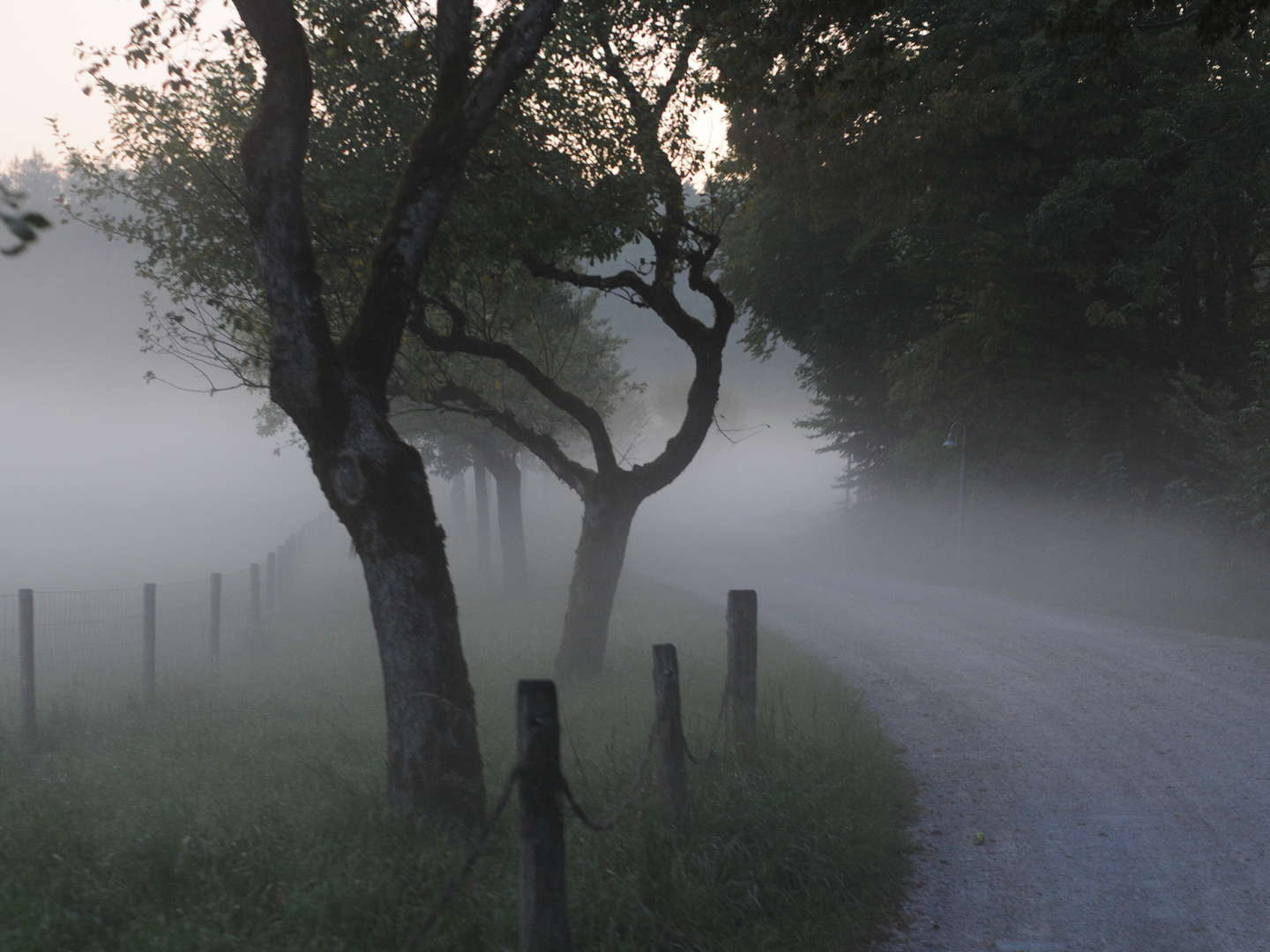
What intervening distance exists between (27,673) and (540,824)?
9260mm

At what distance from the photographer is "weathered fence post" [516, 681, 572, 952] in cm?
430

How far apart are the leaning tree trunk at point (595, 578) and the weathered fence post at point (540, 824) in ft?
29.6

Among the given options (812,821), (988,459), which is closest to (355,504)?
(812,821)

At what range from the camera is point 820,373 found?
32500 mm

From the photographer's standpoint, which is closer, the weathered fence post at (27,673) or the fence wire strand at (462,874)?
the fence wire strand at (462,874)

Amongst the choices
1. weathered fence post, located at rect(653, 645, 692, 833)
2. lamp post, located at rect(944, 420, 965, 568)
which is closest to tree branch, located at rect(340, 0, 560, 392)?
weathered fence post, located at rect(653, 645, 692, 833)

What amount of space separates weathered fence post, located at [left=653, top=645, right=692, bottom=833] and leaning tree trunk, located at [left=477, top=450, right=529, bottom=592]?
65.2 ft

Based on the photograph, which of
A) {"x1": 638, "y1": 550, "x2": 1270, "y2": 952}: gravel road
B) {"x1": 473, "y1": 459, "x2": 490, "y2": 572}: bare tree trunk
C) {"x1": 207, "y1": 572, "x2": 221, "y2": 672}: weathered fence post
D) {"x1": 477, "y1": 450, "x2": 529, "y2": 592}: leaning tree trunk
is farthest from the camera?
{"x1": 473, "y1": 459, "x2": 490, "y2": 572}: bare tree trunk

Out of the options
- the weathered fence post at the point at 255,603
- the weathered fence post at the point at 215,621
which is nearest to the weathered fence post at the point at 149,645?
the weathered fence post at the point at 215,621

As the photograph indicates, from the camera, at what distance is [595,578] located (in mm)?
13539

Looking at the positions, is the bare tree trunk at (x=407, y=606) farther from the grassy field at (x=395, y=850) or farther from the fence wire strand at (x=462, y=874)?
the fence wire strand at (x=462, y=874)

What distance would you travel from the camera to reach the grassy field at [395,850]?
506cm

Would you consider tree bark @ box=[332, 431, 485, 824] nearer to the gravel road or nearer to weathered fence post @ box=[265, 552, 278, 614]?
the gravel road

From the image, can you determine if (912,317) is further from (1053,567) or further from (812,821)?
(812,821)
